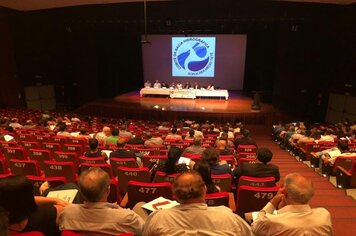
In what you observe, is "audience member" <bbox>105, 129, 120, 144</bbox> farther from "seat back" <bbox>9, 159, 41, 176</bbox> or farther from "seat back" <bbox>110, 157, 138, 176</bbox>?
"seat back" <bbox>9, 159, 41, 176</bbox>

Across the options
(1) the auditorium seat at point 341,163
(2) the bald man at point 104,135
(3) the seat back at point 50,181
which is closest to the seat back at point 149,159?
(3) the seat back at point 50,181

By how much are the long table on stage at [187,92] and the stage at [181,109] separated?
32 cm

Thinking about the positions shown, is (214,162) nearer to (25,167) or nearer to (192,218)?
(192,218)

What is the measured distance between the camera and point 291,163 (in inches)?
309

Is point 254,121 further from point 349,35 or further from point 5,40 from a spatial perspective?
point 5,40

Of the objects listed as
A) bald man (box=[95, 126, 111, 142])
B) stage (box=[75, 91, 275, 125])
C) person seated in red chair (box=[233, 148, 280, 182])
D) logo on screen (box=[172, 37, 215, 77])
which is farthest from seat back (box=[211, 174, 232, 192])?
logo on screen (box=[172, 37, 215, 77])

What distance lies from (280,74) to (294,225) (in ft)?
51.7

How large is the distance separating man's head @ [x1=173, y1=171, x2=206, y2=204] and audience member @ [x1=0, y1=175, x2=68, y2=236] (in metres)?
1.03

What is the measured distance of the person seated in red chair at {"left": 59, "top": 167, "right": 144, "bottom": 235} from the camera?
2.33 m

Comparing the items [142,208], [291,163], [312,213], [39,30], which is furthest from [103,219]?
[39,30]

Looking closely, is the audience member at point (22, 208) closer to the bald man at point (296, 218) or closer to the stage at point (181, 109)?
the bald man at point (296, 218)

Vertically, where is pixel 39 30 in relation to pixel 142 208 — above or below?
above

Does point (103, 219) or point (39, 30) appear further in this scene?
point (39, 30)

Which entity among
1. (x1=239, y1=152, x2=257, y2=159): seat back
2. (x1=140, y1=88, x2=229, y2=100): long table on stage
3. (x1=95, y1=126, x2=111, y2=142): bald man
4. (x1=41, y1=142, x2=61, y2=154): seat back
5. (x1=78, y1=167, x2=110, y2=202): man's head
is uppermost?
(x1=78, y1=167, x2=110, y2=202): man's head
